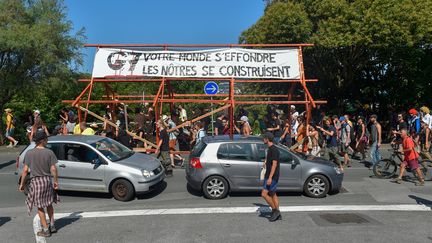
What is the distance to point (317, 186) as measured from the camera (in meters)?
9.73

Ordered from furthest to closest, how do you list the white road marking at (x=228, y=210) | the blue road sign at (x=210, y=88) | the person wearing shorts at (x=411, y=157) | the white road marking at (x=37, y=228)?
the blue road sign at (x=210, y=88) → the person wearing shorts at (x=411, y=157) → the white road marking at (x=228, y=210) → the white road marking at (x=37, y=228)

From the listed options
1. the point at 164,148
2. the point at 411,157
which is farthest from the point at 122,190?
the point at 411,157

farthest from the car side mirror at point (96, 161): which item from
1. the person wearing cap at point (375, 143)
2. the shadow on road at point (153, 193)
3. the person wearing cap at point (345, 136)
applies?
the person wearing cap at point (345, 136)

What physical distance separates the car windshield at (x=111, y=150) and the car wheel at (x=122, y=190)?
1.97 feet

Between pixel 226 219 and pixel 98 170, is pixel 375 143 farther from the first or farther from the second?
pixel 98 170

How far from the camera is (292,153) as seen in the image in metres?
9.91

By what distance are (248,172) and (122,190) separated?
2863mm

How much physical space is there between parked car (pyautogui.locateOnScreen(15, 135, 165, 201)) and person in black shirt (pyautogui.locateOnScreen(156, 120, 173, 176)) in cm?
208

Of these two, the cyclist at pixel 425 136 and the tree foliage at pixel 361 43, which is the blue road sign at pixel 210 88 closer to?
the tree foliage at pixel 361 43

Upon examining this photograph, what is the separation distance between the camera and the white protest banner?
13.8 m

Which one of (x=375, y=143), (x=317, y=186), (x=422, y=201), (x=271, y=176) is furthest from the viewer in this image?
(x=375, y=143)

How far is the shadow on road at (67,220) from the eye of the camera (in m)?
7.66

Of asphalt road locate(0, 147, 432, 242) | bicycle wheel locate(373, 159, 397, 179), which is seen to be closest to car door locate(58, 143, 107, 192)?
asphalt road locate(0, 147, 432, 242)

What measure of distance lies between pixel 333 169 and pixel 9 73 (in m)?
16.5
